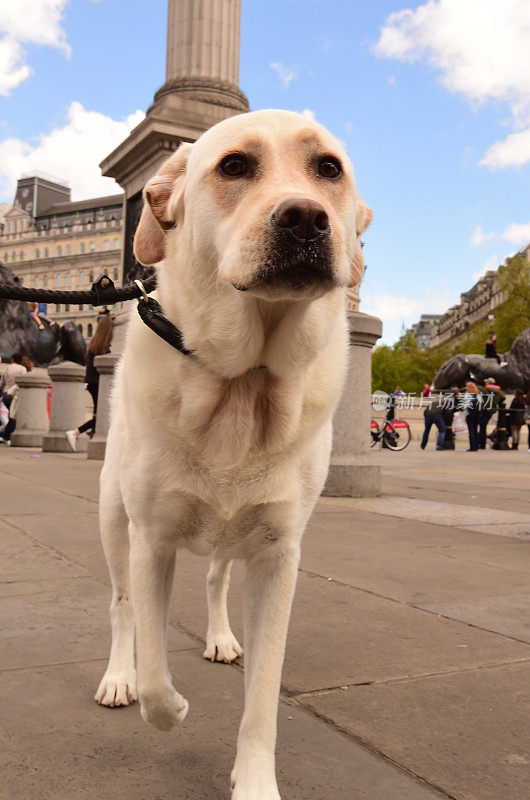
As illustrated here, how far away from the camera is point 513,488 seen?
9.67 m

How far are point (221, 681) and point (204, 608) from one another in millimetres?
890

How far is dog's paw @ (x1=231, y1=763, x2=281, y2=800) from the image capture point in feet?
5.75

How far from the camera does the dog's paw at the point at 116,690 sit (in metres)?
2.35

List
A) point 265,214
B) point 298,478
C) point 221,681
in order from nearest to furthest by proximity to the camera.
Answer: point 265,214, point 298,478, point 221,681

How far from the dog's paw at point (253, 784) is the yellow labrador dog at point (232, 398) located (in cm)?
4

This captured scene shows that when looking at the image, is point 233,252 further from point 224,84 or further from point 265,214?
point 224,84

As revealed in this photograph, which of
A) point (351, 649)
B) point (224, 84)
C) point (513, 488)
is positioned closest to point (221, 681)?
point (351, 649)

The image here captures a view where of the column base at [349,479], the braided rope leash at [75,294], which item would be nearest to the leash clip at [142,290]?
the braided rope leash at [75,294]

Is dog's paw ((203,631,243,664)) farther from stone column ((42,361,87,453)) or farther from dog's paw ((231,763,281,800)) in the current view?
stone column ((42,361,87,453))

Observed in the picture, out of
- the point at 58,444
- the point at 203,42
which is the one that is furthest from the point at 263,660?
the point at 203,42

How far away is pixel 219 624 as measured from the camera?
2809mm

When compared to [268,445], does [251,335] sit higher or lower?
higher

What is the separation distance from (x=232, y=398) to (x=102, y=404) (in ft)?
32.8

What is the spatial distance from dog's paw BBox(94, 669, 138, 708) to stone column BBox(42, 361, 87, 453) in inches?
451
